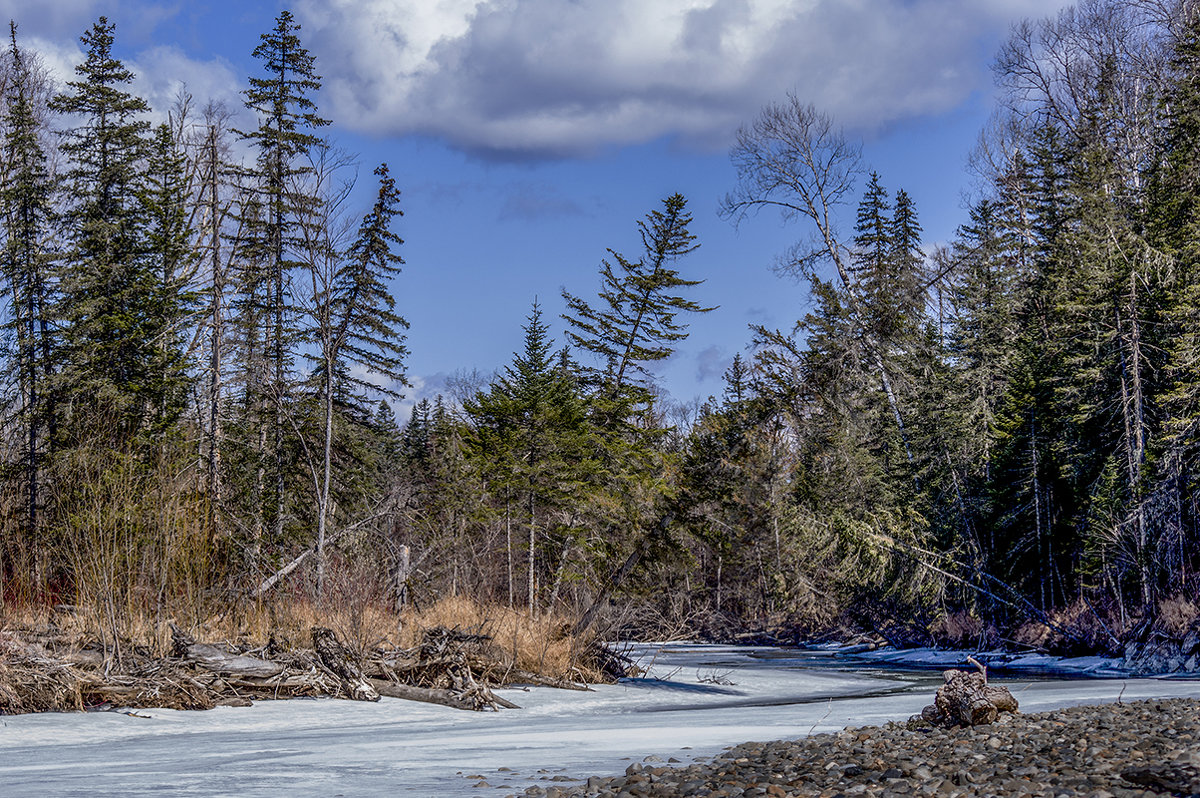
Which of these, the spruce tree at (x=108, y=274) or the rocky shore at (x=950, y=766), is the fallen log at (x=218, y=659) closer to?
the rocky shore at (x=950, y=766)

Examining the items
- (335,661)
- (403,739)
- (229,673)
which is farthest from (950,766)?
(229,673)

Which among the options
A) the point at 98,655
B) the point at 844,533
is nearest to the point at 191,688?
the point at 98,655

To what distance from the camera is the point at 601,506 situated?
2317cm

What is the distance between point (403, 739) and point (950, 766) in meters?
3.98

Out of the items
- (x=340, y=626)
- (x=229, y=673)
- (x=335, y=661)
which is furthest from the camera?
(x=340, y=626)

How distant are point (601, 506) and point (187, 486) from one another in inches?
523

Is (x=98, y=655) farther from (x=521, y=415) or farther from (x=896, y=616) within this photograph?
(x=896, y=616)

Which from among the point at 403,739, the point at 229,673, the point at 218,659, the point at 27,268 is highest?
the point at 27,268

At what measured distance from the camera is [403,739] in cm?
710

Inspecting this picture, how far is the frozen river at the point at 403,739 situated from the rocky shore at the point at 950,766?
505 millimetres

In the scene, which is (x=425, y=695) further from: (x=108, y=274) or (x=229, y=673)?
(x=108, y=274)

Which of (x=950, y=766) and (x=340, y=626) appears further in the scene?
(x=340, y=626)

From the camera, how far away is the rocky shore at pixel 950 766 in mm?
4437

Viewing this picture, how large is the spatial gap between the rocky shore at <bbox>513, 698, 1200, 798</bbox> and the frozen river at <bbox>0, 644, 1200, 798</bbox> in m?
0.51
